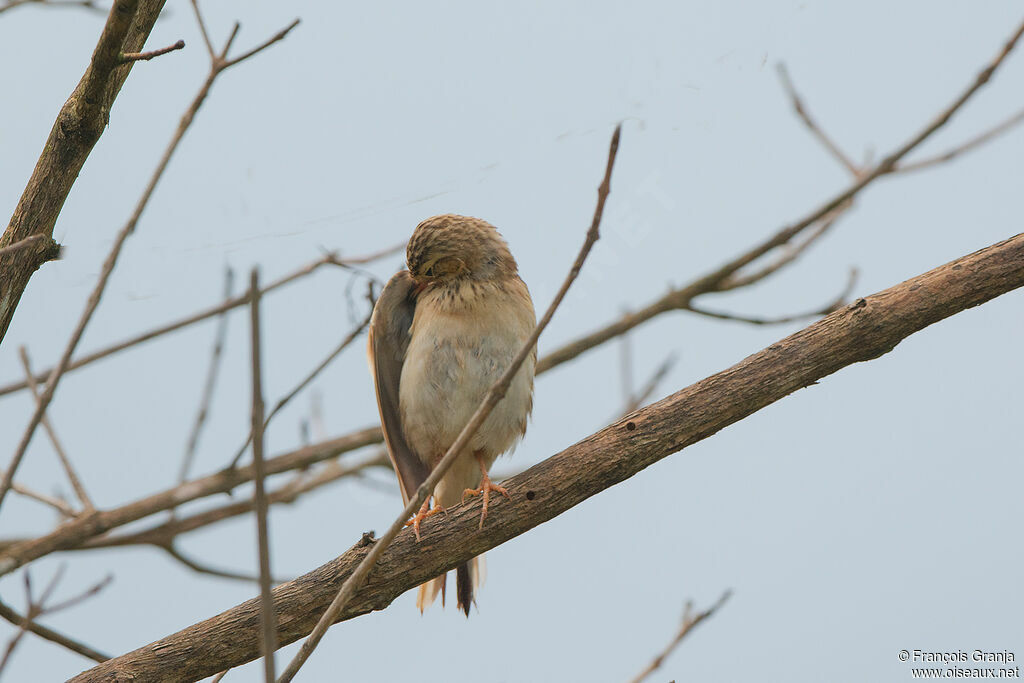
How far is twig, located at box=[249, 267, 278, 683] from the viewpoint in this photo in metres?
1.54

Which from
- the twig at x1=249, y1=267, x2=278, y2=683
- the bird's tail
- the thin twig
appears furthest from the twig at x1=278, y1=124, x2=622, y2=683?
the bird's tail

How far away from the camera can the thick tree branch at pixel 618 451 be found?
3105 millimetres

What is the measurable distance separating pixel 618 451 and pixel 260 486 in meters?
1.88

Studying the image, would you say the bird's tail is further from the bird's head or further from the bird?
the bird's head

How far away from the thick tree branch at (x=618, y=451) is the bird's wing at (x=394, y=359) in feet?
4.16

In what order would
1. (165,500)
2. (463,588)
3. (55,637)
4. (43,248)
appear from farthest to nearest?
(165,500) < (463,588) < (55,637) < (43,248)

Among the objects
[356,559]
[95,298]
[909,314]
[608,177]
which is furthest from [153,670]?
[909,314]

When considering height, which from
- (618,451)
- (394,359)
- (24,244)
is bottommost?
(618,451)

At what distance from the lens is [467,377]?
4258mm

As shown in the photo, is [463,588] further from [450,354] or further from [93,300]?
[93,300]

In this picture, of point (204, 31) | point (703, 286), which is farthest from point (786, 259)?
point (204, 31)

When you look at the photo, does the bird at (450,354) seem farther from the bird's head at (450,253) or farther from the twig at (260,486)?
the twig at (260,486)

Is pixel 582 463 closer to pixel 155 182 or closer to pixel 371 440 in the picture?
pixel 155 182

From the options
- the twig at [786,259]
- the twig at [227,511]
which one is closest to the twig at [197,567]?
the twig at [227,511]
